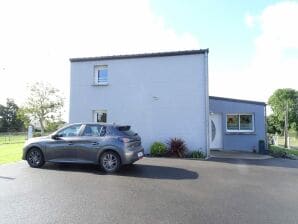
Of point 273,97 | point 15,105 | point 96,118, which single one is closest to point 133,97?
point 96,118

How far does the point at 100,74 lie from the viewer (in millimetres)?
16906

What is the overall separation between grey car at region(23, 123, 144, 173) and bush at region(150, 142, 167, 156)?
3815 mm

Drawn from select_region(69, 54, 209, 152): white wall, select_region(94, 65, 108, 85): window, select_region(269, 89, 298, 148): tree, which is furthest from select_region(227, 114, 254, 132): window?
select_region(269, 89, 298, 148): tree

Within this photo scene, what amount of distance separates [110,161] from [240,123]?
1142 cm

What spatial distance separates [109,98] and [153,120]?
2682 millimetres

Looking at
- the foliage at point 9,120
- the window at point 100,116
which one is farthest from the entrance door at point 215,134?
the foliage at point 9,120

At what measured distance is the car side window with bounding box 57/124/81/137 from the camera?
10.8 meters

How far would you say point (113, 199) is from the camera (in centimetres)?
673

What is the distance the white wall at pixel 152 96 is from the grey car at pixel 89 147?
15.3ft

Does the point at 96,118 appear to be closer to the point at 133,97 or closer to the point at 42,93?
the point at 133,97

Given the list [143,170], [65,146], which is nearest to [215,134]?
[143,170]

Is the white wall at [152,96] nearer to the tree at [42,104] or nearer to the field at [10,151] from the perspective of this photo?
the field at [10,151]

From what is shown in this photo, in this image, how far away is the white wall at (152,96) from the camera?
49.6 ft

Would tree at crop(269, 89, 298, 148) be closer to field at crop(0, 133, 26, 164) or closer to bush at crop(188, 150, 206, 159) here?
field at crop(0, 133, 26, 164)
